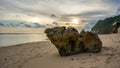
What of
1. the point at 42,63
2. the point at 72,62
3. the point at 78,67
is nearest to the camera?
the point at 78,67

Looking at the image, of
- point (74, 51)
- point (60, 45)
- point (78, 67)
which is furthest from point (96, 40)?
point (78, 67)

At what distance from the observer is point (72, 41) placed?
10492 millimetres

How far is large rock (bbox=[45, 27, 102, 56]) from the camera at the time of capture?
33.7 feet

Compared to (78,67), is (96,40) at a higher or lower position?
higher

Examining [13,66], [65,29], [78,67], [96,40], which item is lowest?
[13,66]

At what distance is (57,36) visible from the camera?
33.9 ft

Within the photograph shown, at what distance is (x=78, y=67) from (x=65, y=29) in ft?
10.8

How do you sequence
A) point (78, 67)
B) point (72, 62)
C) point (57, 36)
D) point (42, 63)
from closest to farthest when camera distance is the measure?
1. point (78, 67)
2. point (72, 62)
3. point (42, 63)
4. point (57, 36)

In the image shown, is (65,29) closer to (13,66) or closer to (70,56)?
(70,56)

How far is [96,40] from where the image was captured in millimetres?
10758

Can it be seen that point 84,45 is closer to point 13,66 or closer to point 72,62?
point 72,62

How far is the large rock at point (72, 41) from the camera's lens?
10.3 meters

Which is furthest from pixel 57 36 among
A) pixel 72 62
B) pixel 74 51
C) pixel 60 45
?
pixel 72 62

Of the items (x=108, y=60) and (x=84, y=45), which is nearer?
(x=108, y=60)
